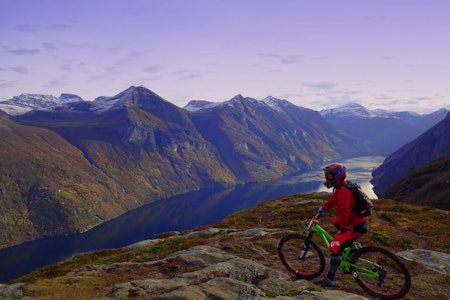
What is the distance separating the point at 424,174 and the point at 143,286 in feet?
424

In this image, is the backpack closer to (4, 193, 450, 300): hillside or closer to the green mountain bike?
the green mountain bike

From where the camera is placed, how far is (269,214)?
43969mm

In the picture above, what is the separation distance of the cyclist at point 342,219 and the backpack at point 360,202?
0.14m

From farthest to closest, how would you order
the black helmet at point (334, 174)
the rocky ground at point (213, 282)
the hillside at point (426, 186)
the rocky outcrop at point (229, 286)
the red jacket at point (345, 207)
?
the hillside at point (426, 186) < the black helmet at point (334, 174) < the red jacket at point (345, 207) < the rocky ground at point (213, 282) < the rocky outcrop at point (229, 286)

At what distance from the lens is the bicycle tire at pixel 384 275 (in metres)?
14.9

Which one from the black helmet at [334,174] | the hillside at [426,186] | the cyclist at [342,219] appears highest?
the black helmet at [334,174]

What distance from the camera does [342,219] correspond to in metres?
15.3

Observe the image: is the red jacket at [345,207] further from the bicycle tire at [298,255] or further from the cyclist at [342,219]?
the bicycle tire at [298,255]

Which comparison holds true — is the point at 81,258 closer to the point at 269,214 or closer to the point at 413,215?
the point at 269,214

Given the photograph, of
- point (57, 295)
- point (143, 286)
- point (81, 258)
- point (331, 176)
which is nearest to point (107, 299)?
point (143, 286)

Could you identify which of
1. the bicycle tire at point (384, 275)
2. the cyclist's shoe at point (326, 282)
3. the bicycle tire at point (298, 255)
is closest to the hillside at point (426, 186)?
the bicycle tire at point (298, 255)

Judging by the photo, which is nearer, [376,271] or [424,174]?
[376,271]

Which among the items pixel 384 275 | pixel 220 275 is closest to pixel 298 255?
pixel 220 275

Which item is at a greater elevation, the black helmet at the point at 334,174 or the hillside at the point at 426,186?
the black helmet at the point at 334,174
